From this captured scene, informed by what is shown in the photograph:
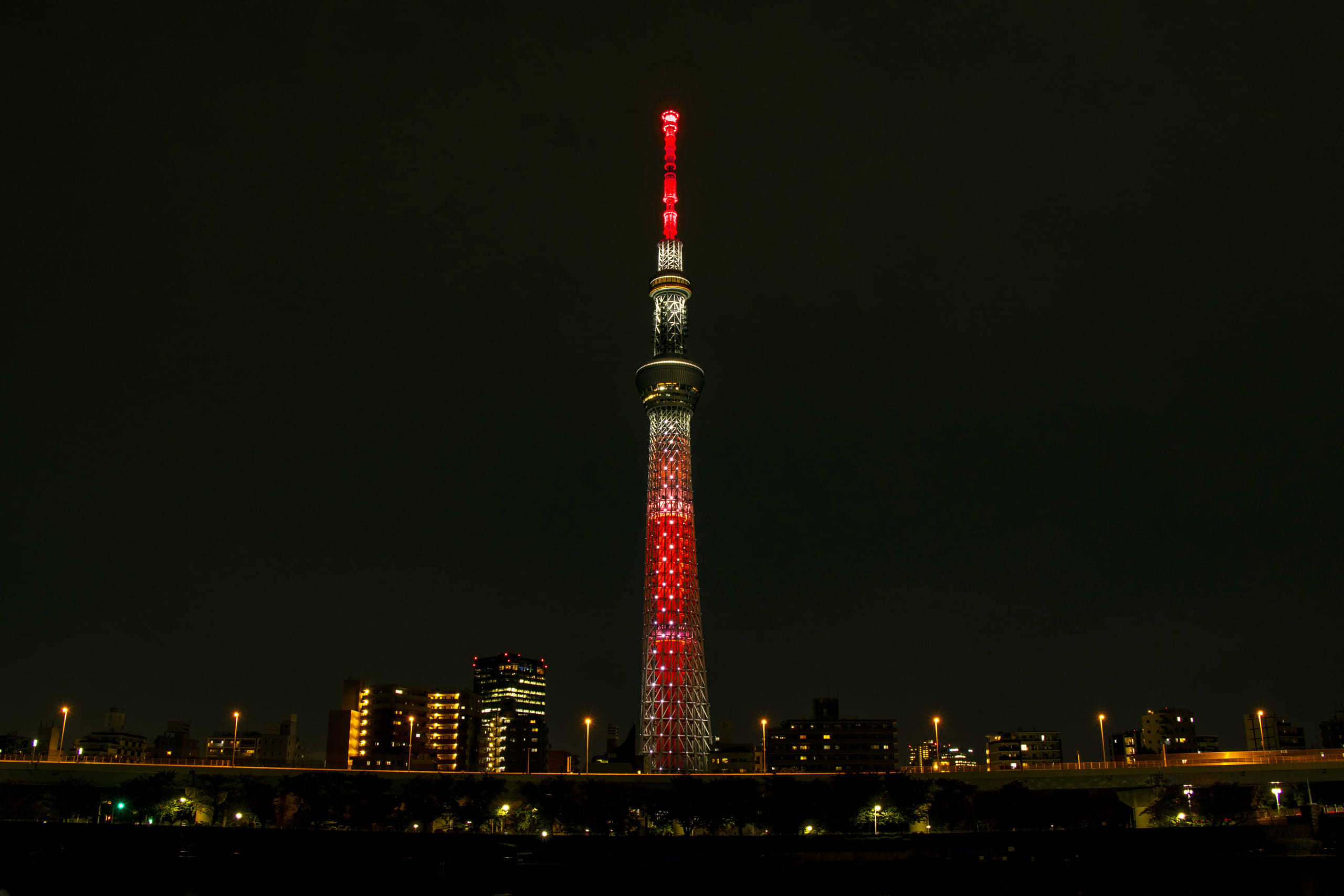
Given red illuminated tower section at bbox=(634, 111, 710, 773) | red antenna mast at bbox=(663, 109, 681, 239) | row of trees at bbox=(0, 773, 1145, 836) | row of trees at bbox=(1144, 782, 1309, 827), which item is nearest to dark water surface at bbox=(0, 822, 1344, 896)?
row of trees at bbox=(0, 773, 1145, 836)

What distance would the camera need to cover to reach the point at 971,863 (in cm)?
8431

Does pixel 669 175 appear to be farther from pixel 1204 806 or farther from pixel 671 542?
pixel 1204 806

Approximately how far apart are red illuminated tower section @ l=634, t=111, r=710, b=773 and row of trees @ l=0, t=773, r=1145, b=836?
3236cm

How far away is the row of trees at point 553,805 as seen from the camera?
90938mm

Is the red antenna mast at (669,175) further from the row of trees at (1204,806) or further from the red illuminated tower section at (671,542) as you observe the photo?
the row of trees at (1204,806)

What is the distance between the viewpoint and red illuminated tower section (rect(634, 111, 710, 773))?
13075cm

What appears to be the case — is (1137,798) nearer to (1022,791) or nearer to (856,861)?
(1022,791)

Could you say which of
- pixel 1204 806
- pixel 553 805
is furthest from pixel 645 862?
→ pixel 1204 806

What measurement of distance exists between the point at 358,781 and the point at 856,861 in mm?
40597

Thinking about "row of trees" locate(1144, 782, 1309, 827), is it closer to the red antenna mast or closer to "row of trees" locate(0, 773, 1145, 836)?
"row of trees" locate(0, 773, 1145, 836)

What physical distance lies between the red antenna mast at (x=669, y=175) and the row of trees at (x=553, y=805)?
7381 centimetres

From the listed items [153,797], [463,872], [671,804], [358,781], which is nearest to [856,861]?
[671,804]

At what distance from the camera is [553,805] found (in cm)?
9188

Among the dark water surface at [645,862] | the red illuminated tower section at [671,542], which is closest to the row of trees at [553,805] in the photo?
the dark water surface at [645,862]
